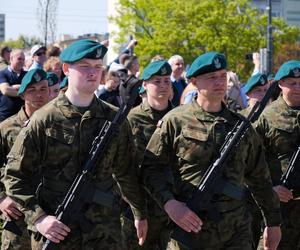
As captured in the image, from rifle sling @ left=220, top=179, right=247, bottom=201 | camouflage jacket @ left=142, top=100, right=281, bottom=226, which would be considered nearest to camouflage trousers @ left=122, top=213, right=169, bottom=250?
camouflage jacket @ left=142, top=100, right=281, bottom=226

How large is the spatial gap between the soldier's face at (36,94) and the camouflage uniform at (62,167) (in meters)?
1.48

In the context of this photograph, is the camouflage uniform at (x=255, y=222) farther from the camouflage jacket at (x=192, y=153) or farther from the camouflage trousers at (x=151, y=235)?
the camouflage jacket at (x=192, y=153)

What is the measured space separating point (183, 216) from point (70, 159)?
0.89 metres

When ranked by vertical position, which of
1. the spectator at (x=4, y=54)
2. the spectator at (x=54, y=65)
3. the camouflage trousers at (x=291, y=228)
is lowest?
the camouflage trousers at (x=291, y=228)

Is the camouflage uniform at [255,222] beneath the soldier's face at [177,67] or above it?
beneath

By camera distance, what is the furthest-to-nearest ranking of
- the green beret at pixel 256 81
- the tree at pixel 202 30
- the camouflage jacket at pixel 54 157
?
1. the tree at pixel 202 30
2. the green beret at pixel 256 81
3. the camouflage jacket at pixel 54 157

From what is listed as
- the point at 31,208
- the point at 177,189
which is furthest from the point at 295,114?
the point at 31,208

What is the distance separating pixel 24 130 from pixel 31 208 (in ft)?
1.78

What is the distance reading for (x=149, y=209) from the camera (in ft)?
24.1

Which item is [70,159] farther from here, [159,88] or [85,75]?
[159,88]

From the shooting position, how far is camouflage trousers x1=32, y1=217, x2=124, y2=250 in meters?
5.16

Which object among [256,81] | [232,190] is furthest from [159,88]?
[232,190]

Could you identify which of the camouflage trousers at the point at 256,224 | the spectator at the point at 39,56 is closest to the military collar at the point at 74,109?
the camouflage trousers at the point at 256,224

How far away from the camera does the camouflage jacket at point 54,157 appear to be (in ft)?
16.8
